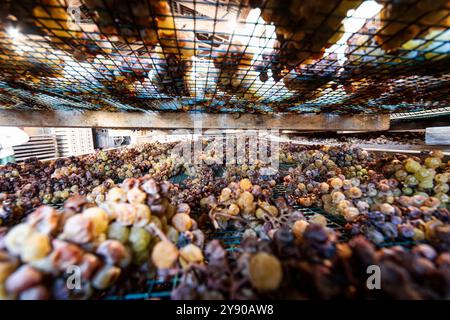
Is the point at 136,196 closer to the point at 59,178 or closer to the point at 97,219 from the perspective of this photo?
the point at 97,219

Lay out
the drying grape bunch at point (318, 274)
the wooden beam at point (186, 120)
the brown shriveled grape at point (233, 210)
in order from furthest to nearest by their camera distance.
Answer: the wooden beam at point (186, 120) < the brown shriveled grape at point (233, 210) < the drying grape bunch at point (318, 274)

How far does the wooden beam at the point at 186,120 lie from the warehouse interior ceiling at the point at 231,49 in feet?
3.34

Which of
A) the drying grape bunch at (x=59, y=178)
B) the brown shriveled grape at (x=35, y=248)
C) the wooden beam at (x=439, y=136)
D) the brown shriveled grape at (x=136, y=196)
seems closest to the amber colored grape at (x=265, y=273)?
the brown shriveled grape at (x=136, y=196)

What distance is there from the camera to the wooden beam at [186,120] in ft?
9.72

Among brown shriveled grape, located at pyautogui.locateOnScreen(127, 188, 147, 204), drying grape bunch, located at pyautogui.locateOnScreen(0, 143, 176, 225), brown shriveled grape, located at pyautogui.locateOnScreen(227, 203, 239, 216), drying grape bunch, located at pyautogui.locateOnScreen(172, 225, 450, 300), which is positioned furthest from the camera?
drying grape bunch, located at pyautogui.locateOnScreen(0, 143, 176, 225)

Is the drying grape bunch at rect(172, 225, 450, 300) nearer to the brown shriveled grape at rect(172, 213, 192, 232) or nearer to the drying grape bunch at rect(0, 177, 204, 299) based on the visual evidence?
the drying grape bunch at rect(0, 177, 204, 299)

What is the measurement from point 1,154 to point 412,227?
18.3 ft

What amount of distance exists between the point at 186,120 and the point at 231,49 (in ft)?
7.35

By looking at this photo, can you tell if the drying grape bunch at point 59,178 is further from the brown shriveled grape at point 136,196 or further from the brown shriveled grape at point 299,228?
the brown shriveled grape at point 299,228

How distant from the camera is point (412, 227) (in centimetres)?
104

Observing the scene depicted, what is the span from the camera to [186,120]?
329 cm

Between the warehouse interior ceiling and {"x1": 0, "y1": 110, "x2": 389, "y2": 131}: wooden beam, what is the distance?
102 cm

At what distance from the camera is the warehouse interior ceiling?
32.6 inches

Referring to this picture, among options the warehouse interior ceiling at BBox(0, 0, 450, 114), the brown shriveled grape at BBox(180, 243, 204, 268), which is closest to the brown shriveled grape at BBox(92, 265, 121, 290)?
the brown shriveled grape at BBox(180, 243, 204, 268)
